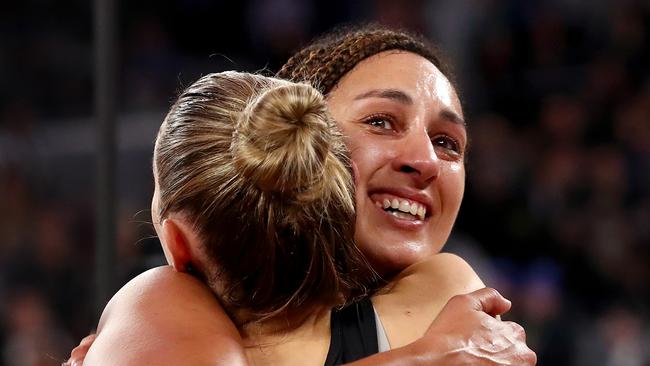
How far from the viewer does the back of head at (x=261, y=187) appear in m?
0.88

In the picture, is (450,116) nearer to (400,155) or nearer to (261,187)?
(400,155)

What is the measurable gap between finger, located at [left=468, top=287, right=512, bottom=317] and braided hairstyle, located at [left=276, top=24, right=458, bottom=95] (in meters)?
0.32

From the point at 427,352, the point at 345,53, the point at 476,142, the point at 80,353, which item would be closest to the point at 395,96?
the point at 345,53

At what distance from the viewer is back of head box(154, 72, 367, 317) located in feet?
2.90

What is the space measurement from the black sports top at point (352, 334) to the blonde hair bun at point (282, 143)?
15cm

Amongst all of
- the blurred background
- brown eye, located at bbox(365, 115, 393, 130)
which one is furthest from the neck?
the blurred background

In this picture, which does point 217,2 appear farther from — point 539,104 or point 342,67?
point 342,67

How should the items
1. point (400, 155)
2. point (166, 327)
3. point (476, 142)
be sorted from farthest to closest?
point (476, 142), point (400, 155), point (166, 327)

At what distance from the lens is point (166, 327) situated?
34.6 inches

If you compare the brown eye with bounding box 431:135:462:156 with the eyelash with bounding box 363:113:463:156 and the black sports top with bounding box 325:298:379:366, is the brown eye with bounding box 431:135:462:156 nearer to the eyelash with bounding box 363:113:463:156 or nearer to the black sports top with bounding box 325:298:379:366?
the eyelash with bounding box 363:113:463:156

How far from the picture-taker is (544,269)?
2.83 m

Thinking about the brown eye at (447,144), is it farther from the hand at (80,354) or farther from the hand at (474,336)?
the hand at (80,354)

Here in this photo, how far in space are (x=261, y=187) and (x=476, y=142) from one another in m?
2.27

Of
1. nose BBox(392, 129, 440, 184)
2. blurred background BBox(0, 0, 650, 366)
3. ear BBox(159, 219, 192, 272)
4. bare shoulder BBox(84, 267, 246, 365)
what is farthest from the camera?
blurred background BBox(0, 0, 650, 366)
